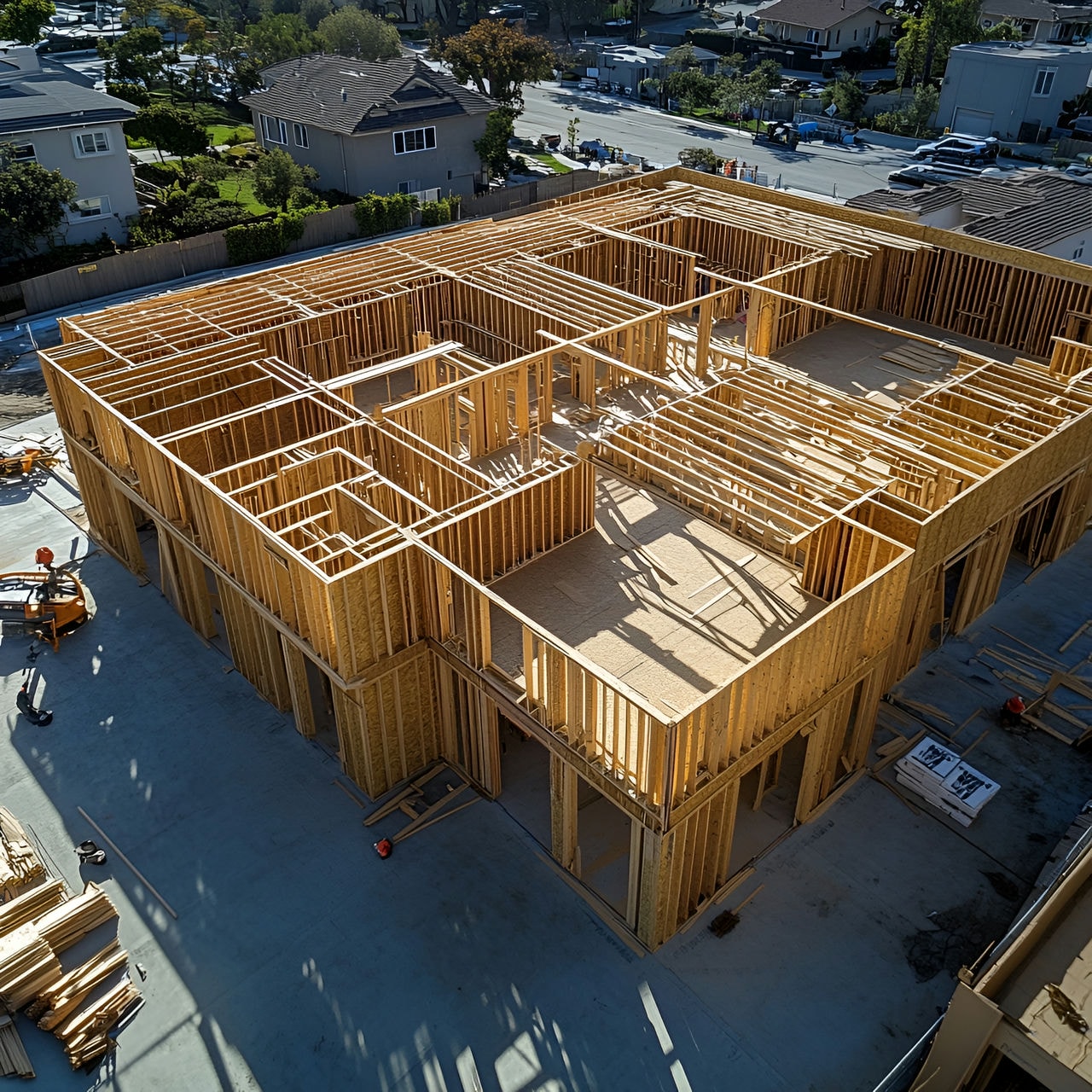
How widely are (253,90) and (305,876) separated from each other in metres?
55.9

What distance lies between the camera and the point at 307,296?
23750 millimetres

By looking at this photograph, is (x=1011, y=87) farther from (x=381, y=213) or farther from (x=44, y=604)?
(x=44, y=604)

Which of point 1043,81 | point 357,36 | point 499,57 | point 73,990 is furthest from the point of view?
point 357,36

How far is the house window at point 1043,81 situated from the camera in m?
56.7

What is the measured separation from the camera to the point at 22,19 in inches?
2564

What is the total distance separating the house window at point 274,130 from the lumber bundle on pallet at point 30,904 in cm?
4219

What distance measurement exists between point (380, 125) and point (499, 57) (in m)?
12.7

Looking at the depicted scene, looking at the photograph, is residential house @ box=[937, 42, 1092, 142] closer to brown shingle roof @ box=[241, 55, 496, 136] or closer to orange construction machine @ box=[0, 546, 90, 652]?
brown shingle roof @ box=[241, 55, 496, 136]

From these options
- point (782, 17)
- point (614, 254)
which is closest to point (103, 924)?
point (614, 254)

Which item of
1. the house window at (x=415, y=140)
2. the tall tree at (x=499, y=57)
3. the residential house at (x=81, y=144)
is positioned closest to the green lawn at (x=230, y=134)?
the tall tree at (x=499, y=57)

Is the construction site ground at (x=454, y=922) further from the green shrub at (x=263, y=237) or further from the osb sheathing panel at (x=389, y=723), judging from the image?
the green shrub at (x=263, y=237)

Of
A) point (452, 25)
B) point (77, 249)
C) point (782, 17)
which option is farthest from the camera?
point (452, 25)

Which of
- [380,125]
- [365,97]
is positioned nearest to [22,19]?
[365,97]

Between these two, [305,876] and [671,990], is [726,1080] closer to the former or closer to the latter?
[671,990]
